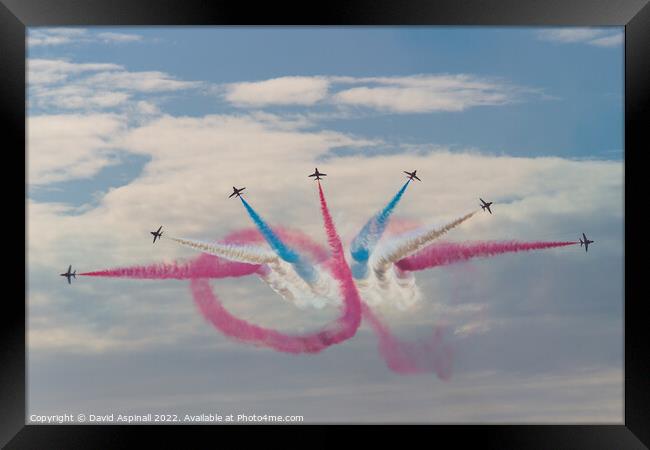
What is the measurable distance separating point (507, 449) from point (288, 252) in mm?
6534

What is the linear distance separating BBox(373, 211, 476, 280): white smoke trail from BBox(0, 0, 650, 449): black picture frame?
4.45 meters

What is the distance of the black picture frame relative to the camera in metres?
17.5

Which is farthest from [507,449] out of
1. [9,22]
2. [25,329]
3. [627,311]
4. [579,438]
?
[9,22]

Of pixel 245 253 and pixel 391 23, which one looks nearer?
pixel 391 23

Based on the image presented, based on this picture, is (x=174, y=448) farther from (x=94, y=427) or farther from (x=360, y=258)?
(x=360, y=258)

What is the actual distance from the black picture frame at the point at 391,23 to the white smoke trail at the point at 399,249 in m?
4.45

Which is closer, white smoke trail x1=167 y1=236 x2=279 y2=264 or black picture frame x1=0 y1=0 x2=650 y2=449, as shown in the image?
black picture frame x1=0 y1=0 x2=650 y2=449

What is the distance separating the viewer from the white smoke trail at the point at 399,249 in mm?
21422

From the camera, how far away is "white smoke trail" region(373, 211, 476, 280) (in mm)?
21422

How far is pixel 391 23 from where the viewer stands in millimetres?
18109

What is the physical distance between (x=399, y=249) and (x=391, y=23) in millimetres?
5570

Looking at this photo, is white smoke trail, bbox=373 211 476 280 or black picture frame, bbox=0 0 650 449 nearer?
black picture frame, bbox=0 0 650 449

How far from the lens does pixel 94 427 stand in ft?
59.9

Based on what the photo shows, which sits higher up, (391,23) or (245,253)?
(391,23)
